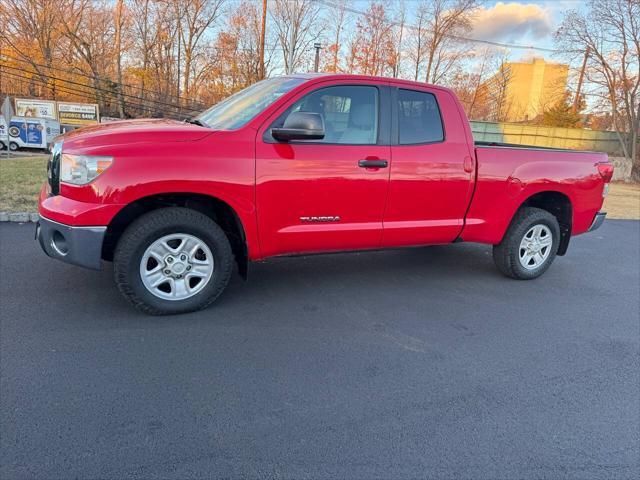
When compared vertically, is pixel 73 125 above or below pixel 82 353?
above

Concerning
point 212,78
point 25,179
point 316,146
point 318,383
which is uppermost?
point 212,78

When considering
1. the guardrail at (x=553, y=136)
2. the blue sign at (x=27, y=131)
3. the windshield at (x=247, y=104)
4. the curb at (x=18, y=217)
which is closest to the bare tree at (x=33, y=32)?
the blue sign at (x=27, y=131)

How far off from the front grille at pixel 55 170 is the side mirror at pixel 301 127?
5.33ft

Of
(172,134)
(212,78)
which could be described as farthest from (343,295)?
(212,78)

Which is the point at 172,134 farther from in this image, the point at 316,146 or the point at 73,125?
the point at 73,125

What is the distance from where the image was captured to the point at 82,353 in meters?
2.90

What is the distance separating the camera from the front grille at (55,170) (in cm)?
329

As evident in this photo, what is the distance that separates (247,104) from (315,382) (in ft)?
8.10

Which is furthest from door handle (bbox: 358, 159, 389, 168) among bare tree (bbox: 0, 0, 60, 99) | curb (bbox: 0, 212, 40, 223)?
bare tree (bbox: 0, 0, 60, 99)

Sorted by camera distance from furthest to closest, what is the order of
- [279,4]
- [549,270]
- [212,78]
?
[212,78], [279,4], [549,270]

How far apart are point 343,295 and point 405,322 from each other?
726 millimetres

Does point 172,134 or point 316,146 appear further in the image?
point 316,146

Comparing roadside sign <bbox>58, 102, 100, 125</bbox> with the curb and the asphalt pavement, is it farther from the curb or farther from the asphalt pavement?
the asphalt pavement

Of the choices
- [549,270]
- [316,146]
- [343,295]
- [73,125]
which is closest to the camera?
[316,146]
